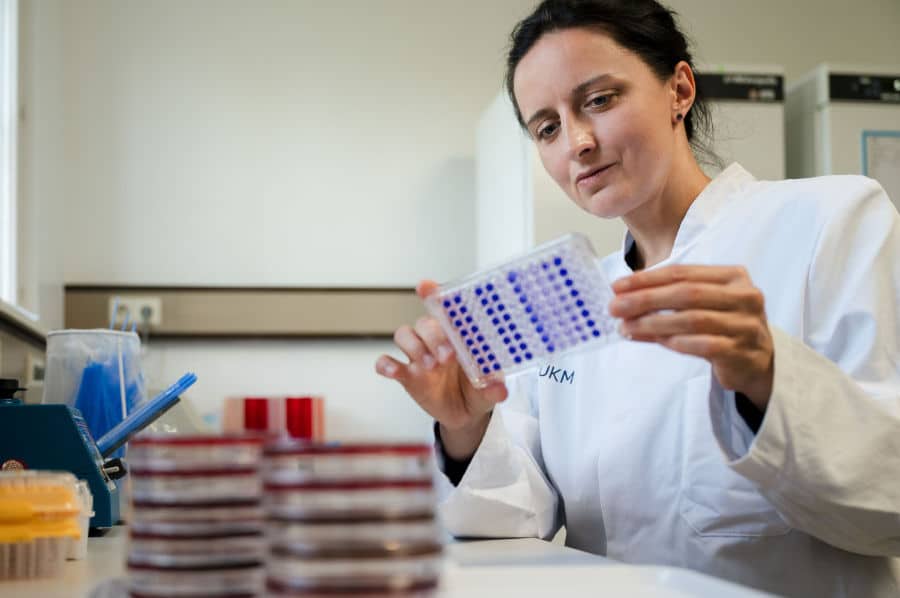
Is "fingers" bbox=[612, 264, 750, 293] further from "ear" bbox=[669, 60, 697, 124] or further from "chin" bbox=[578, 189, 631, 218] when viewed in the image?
"ear" bbox=[669, 60, 697, 124]

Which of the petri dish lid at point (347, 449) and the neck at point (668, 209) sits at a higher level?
the neck at point (668, 209)

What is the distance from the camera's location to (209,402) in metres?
2.83

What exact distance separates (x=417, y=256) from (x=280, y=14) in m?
0.88

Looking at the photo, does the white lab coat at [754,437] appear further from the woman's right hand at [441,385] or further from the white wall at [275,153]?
the white wall at [275,153]

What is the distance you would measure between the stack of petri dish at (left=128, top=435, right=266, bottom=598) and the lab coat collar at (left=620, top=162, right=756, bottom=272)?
3.15 feet

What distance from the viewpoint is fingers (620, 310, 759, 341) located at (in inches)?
32.3

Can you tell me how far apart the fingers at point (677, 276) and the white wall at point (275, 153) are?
7.00 ft

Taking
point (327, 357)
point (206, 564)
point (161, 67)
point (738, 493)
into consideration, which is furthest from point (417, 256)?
point (206, 564)

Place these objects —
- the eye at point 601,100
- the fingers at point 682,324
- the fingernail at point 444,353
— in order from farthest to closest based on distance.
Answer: the eye at point 601,100 → the fingernail at point 444,353 → the fingers at point 682,324

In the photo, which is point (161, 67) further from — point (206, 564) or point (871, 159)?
point (206, 564)

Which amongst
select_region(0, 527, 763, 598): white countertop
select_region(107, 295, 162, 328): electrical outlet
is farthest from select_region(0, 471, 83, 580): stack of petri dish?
select_region(107, 295, 162, 328): electrical outlet

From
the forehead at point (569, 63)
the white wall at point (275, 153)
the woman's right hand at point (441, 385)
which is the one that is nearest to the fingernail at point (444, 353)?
the woman's right hand at point (441, 385)

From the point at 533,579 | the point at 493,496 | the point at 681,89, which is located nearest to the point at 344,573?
the point at 533,579

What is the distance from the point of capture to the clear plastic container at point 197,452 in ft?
1.64
